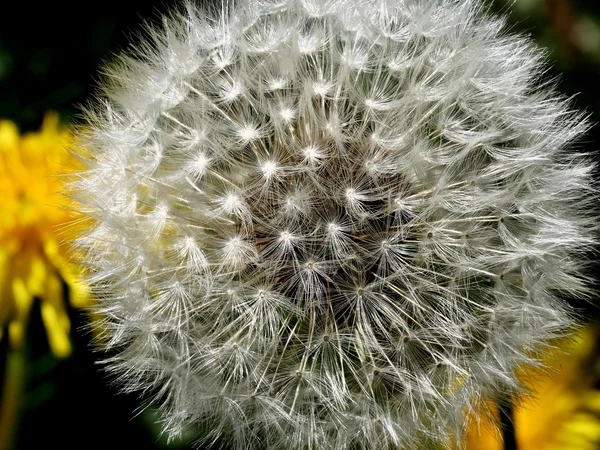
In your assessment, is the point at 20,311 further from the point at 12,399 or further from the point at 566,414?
the point at 566,414

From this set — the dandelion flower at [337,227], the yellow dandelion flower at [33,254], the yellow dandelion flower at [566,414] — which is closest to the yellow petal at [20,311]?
the yellow dandelion flower at [33,254]

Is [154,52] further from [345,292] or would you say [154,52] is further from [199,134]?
[345,292]

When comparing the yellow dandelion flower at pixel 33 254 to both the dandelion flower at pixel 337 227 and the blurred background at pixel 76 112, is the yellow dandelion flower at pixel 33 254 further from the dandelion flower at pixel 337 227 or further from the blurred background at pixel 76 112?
the dandelion flower at pixel 337 227

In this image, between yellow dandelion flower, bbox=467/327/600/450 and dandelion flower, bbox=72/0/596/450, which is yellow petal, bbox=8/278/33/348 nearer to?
dandelion flower, bbox=72/0/596/450

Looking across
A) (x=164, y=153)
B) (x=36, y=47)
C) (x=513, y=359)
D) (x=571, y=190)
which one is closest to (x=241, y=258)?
(x=164, y=153)

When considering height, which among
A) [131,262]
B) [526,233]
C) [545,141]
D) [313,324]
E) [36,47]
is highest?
[545,141]

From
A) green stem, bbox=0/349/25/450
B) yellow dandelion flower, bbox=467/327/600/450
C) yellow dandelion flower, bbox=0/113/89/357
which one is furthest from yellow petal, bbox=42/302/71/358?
yellow dandelion flower, bbox=467/327/600/450

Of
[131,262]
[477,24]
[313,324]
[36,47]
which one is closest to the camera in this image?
[313,324]
